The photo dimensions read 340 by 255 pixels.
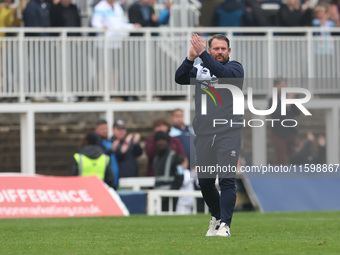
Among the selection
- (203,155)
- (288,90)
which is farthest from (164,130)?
(203,155)

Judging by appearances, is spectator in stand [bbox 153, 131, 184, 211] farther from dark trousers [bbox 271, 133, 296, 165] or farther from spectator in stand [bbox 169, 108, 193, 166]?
dark trousers [bbox 271, 133, 296, 165]

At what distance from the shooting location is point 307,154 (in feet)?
79.1

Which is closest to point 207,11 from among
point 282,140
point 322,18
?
point 322,18

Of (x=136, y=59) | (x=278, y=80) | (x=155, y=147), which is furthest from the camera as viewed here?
(x=136, y=59)

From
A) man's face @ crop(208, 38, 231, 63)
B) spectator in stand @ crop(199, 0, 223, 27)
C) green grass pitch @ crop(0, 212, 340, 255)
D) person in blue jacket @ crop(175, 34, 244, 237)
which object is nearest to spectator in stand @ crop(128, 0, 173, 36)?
spectator in stand @ crop(199, 0, 223, 27)

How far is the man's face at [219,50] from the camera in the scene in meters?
12.9

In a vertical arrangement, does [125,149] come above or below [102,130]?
below

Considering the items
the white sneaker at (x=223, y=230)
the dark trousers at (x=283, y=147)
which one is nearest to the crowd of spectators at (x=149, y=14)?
the dark trousers at (x=283, y=147)

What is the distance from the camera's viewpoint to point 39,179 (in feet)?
67.1

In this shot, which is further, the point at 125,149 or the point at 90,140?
the point at 125,149

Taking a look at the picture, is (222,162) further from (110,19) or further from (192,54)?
(110,19)

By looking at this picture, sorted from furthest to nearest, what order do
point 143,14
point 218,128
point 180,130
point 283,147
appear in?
point 143,14, point 283,147, point 180,130, point 218,128

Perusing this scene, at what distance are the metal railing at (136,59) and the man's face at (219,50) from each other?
12.3 meters

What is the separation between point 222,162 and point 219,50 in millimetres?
1283
